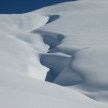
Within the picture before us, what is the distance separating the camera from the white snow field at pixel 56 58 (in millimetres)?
4105

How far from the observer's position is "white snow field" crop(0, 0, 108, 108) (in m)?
4.11

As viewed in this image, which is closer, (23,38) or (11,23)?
(23,38)

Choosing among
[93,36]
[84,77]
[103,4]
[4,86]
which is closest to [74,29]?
[93,36]

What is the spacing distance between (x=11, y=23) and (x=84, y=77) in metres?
5.09

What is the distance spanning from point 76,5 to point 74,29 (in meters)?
2.99

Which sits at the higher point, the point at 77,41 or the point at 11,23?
the point at 77,41

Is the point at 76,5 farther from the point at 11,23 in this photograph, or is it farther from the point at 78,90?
the point at 78,90

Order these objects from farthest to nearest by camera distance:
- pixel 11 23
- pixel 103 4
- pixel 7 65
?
pixel 103 4, pixel 11 23, pixel 7 65

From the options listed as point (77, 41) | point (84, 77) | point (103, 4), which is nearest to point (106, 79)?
point (84, 77)

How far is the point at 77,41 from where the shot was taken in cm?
738

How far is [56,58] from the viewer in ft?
21.0

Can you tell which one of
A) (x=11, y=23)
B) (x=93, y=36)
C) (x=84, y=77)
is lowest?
(x=11, y=23)

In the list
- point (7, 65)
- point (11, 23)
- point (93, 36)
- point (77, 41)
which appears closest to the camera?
point (7, 65)

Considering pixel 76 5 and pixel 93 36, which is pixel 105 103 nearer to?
pixel 93 36
